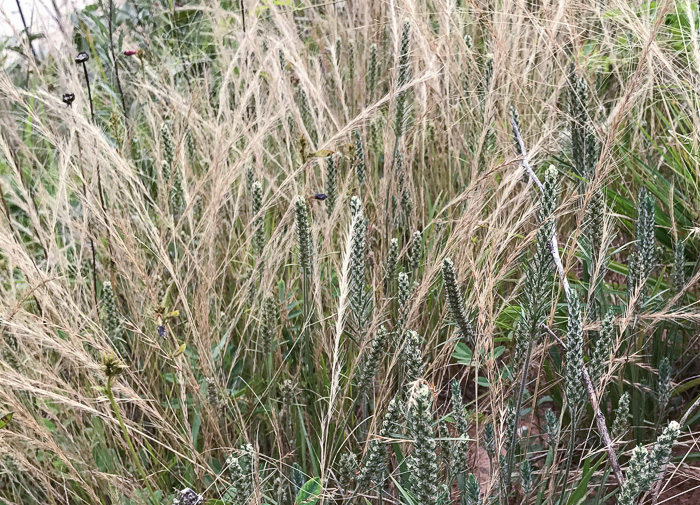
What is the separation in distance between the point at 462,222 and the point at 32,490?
1104 mm

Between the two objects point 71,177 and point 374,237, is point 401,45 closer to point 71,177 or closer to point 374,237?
point 374,237

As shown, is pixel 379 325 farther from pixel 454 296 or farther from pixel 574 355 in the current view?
pixel 574 355

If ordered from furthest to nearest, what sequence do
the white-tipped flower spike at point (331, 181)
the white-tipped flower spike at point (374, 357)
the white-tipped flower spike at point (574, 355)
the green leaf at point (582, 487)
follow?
the white-tipped flower spike at point (331, 181), the green leaf at point (582, 487), the white-tipped flower spike at point (374, 357), the white-tipped flower spike at point (574, 355)

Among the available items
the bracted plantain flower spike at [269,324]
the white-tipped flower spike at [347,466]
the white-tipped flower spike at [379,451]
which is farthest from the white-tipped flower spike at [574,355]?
the bracted plantain flower spike at [269,324]

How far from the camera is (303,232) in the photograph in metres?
1.20

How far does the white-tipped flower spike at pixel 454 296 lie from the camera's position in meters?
0.97

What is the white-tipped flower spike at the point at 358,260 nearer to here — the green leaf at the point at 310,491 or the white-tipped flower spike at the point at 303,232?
the white-tipped flower spike at the point at 303,232

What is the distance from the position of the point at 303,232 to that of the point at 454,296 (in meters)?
0.31

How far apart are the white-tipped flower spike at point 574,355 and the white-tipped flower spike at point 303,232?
0.46 metres

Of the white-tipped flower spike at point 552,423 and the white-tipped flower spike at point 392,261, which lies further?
the white-tipped flower spike at point 392,261

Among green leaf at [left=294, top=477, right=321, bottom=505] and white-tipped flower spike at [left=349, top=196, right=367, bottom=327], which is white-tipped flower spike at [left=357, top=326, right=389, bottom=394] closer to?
white-tipped flower spike at [left=349, top=196, right=367, bottom=327]

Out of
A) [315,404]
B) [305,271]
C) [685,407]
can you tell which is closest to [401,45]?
[305,271]

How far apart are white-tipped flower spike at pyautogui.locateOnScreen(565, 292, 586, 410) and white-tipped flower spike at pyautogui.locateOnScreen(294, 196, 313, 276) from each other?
1.52 feet

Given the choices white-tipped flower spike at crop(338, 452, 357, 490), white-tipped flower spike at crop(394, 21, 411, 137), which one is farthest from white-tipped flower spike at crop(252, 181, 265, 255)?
white-tipped flower spike at crop(338, 452, 357, 490)
